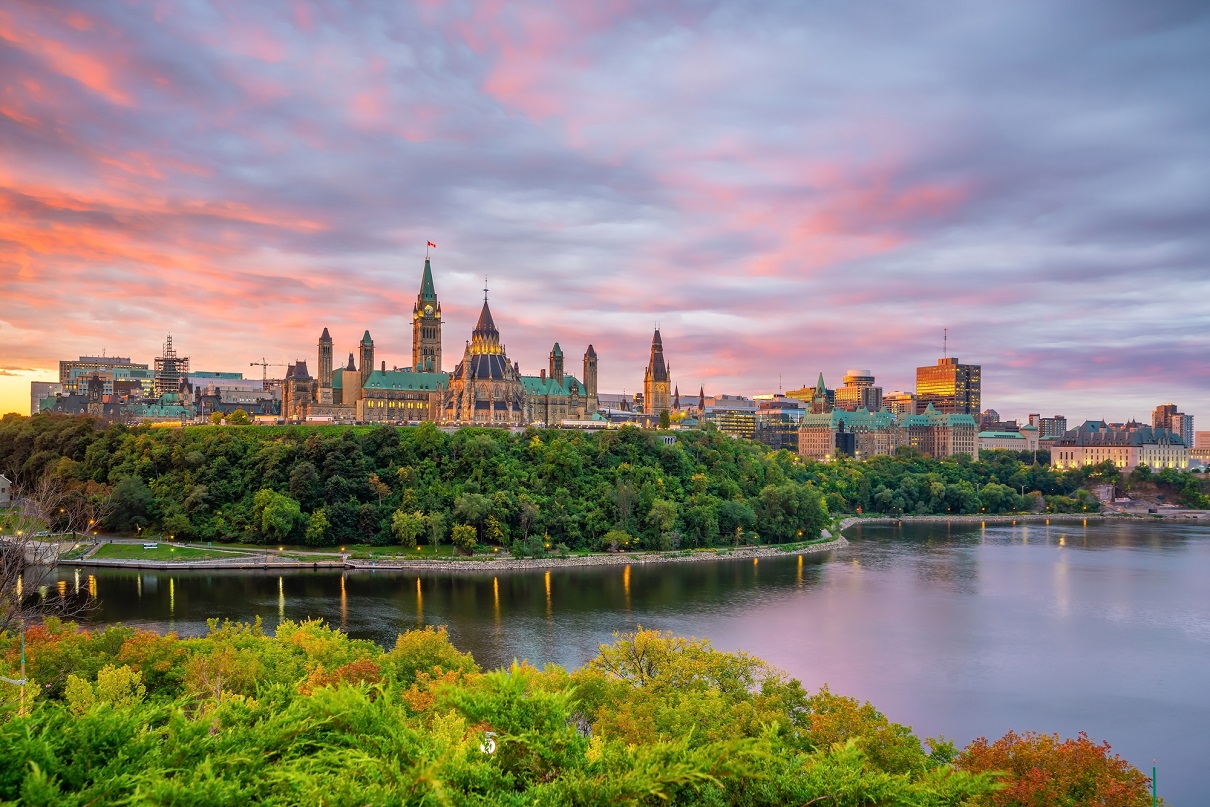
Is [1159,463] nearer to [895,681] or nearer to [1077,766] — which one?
[895,681]

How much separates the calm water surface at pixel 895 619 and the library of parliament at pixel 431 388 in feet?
157

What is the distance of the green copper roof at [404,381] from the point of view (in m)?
121

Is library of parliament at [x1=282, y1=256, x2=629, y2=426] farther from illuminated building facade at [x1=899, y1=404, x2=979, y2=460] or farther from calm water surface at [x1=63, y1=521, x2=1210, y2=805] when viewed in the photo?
illuminated building facade at [x1=899, y1=404, x2=979, y2=460]

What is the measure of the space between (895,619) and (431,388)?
285 feet

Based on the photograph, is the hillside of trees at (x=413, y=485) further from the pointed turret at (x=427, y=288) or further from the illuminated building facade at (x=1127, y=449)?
the illuminated building facade at (x=1127, y=449)

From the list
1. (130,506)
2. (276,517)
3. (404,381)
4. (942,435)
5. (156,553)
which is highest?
(404,381)

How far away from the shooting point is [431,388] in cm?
12444

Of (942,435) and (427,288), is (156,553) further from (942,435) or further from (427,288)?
(942,435)

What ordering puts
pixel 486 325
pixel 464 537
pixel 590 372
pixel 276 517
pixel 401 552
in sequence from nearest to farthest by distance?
pixel 464 537 → pixel 276 517 → pixel 401 552 → pixel 486 325 → pixel 590 372

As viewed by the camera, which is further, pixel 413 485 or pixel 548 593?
pixel 413 485

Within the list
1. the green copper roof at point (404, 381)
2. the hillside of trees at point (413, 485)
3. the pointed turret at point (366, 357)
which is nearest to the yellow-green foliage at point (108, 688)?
the hillside of trees at point (413, 485)

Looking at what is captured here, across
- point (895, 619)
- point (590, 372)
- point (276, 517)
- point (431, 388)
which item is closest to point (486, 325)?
point (431, 388)

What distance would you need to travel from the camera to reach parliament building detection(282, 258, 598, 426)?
113938 mm

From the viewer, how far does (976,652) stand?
147 ft
